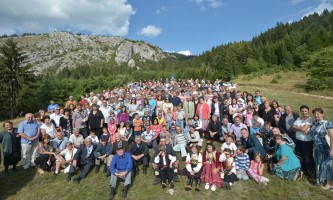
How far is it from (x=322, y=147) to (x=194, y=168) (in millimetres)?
3888

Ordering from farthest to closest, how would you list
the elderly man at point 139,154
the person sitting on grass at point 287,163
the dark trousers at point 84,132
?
the dark trousers at point 84,132
the elderly man at point 139,154
the person sitting on grass at point 287,163

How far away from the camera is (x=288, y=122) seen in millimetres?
8789

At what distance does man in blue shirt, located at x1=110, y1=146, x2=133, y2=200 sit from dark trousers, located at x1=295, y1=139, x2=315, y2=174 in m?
5.81

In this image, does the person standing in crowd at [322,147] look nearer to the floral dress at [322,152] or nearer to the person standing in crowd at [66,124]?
the floral dress at [322,152]

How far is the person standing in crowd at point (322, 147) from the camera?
6.64 metres

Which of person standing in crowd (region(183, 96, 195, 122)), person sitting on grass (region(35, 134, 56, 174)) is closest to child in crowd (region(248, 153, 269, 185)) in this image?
person standing in crowd (region(183, 96, 195, 122))

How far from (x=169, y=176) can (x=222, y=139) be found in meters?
4.00

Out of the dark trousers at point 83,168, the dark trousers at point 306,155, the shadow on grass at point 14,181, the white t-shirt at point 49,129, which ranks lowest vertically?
the shadow on grass at point 14,181

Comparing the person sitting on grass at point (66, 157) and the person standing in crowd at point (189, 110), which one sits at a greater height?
the person standing in crowd at point (189, 110)

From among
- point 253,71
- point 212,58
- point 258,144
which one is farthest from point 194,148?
point 212,58

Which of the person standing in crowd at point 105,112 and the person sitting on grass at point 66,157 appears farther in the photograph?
the person standing in crowd at point 105,112

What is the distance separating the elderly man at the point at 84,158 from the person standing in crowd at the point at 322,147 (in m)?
7.84

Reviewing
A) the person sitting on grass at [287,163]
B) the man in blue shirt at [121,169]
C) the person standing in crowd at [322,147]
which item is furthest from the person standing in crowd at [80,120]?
the person standing in crowd at [322,147]

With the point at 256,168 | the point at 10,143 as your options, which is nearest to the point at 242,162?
the point at 256,168
